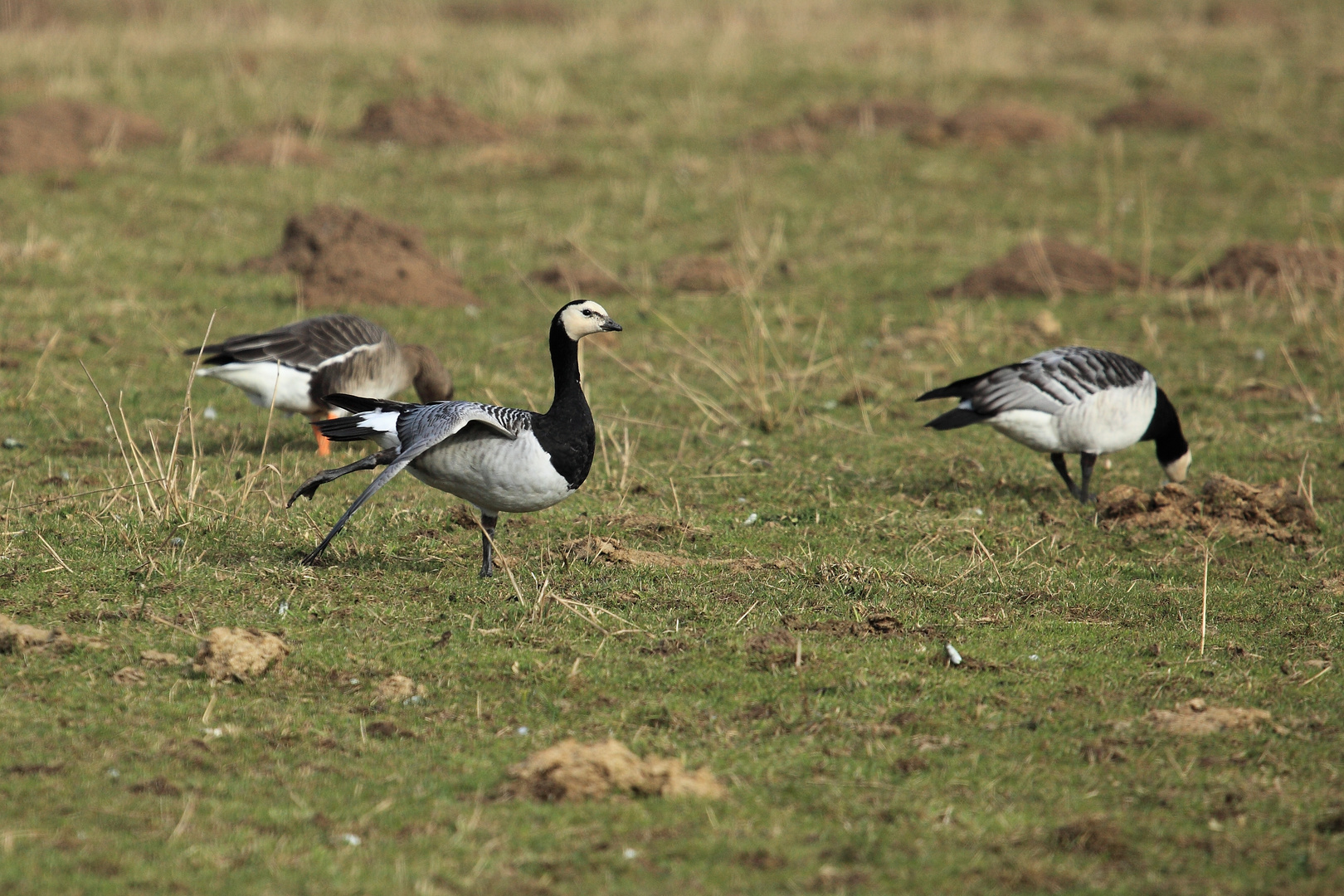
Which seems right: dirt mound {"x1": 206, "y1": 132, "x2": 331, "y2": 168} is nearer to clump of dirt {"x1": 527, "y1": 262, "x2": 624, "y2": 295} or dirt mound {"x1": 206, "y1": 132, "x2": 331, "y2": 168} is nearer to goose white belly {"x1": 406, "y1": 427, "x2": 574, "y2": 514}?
clump of dirt {"x1": 527, "y1": 262, "x2": 624, "y2": 295}

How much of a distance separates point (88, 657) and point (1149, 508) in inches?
283

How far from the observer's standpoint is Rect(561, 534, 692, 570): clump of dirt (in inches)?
332

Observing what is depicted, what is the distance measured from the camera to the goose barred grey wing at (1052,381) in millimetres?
10109

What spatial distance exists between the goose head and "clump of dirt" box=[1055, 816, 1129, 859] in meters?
4.32

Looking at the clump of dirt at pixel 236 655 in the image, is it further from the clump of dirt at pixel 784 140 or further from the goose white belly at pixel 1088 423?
the clump of dirt at pixel 784 140

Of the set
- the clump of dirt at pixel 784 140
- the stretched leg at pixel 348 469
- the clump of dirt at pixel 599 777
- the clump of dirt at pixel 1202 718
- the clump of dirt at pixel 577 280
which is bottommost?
the clump of dirt at pixel 577 280

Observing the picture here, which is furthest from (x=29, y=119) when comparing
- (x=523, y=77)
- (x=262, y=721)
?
(x=262, y=721)

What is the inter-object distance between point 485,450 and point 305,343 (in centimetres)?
407

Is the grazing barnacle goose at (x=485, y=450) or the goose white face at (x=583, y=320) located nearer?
the grazing barnacle goose at (x=485, y=450)

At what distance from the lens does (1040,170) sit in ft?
72.5

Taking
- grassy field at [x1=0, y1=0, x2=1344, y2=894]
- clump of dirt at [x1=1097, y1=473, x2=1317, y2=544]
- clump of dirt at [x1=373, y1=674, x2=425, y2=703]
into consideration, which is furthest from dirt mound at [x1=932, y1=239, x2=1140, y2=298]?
clump of dirt at [x1=373, y1=674, x2=425, y2=703]

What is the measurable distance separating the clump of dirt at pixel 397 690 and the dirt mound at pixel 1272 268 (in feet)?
43.6

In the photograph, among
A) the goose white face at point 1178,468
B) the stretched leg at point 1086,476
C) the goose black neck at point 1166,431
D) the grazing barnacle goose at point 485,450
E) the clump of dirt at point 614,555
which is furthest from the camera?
the goose white face at point 1178,468

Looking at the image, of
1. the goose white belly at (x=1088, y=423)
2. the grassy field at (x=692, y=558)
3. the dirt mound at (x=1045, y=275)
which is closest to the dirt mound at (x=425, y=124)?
the grassy field at (x=692, y=558)
